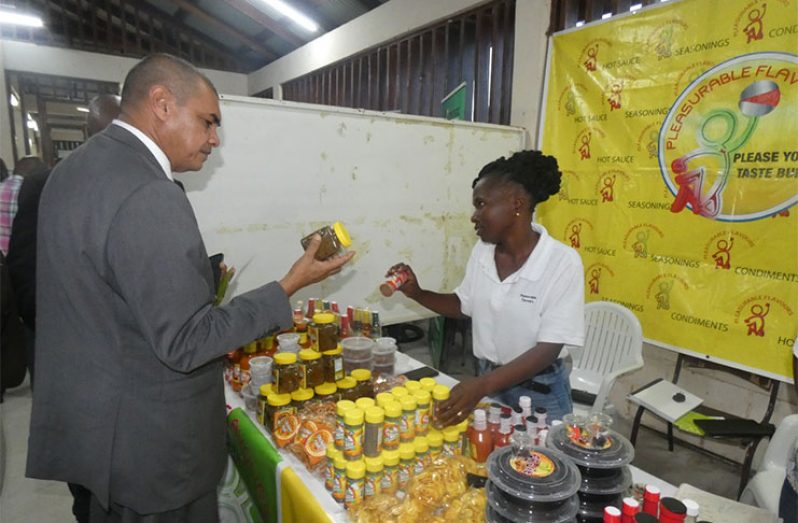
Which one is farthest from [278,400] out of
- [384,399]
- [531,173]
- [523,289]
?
[531,173]

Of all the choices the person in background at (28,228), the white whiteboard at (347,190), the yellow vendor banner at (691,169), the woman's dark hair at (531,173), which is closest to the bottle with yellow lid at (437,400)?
the woman's dark hair at (531,173)

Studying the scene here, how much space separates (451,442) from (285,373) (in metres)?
0.53

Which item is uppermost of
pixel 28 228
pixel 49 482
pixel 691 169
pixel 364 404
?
pixel 691 169

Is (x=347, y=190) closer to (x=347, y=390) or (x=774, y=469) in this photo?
(x=347, y=390)

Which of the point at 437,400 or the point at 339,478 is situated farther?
the point at 437,400

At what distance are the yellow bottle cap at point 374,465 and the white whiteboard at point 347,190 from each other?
159cm

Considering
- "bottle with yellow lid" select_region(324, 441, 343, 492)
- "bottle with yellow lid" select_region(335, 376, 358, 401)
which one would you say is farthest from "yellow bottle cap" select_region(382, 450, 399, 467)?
"bottle with yellow lid" select_region(335, 376, 358, 401)

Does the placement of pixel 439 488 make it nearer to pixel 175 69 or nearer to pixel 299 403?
pixel 299 403

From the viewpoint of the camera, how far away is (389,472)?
3.56ft

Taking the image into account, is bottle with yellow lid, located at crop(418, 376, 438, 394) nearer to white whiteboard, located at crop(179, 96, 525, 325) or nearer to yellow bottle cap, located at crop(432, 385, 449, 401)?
yellow bottle cap, located at crop(432, 385, 449, 401)

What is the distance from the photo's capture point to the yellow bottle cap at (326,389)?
1.38 m

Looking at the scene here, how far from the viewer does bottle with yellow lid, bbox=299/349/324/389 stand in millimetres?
1390

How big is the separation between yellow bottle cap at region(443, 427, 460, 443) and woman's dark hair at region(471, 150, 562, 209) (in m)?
0.82

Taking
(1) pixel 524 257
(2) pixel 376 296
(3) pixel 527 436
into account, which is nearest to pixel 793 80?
(1) pixel 524 257
